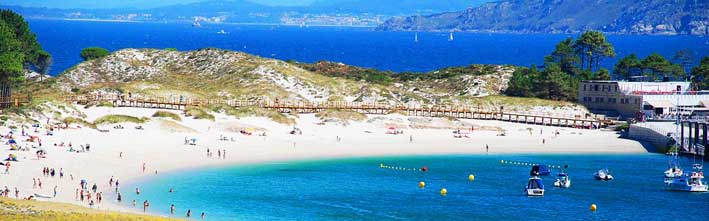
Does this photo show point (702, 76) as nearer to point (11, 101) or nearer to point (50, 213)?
point (11, 101)

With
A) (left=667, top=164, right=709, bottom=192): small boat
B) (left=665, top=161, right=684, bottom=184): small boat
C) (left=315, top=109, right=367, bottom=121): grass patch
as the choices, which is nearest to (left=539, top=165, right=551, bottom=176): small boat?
(left=665, top=161, right=684, bottom=184): small boat

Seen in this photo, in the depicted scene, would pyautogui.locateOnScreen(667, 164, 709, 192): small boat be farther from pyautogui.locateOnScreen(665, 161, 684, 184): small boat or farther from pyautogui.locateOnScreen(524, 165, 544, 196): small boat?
pyautogui.locateOnScreen(524, 165, 544, 196): small boat

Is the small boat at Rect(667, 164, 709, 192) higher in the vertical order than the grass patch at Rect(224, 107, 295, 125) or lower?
lower

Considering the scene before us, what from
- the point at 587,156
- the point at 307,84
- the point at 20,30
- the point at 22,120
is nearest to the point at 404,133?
the point at 587,156

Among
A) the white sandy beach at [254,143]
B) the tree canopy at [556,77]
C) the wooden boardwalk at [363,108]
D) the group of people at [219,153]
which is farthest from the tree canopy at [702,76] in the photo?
the group of people at [219,153]

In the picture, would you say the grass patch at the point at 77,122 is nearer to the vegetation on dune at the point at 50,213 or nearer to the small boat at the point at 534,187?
the vegetation on dune at the point at 50,213

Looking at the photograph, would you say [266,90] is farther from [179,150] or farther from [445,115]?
[179,150]
